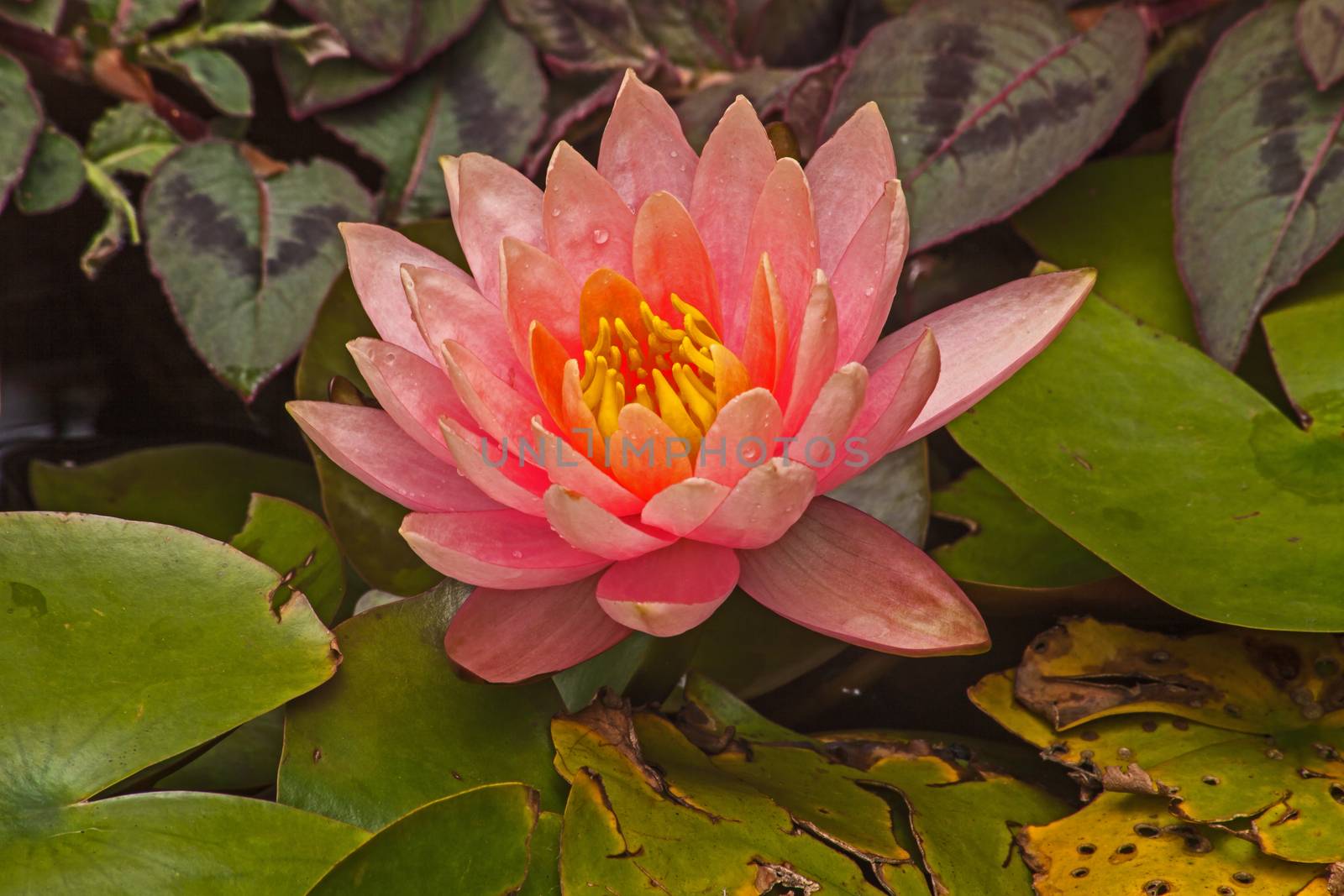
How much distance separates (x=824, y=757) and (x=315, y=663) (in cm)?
36

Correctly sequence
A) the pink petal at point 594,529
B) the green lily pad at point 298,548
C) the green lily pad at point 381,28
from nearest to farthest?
the pink petal at point 594,529, the green lily pad at point 298,548, the green lily pad at point 381,28

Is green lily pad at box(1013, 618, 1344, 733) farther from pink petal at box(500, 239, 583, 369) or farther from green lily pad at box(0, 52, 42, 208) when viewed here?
green lily pad at box(0, 52, 42, 208)

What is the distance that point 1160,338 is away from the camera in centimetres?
83

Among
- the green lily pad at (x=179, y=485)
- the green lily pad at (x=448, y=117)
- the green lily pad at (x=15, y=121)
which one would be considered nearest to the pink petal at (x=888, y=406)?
the green lily pad at (x=179, y=485)

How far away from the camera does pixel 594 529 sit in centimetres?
57

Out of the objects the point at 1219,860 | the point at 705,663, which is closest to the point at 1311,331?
the point at 1219,860

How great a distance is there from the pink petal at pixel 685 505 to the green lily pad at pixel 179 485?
53 centimetres

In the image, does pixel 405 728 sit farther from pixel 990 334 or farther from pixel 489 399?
pixel 990 334

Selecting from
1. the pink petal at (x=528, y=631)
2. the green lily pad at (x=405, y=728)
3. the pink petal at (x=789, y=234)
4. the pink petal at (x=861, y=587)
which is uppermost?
the pink petal at (x=789, y=234)

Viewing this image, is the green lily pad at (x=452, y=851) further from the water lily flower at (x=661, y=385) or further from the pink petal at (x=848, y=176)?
the pink petal at (x=848, y=176)

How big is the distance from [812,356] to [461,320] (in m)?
0.24

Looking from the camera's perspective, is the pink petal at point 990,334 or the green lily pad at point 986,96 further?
the green lily pad at point 986,96

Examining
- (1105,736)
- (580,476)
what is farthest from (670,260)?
(1105,736)

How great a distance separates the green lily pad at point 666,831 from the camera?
602 mm
